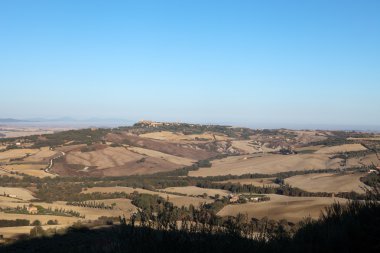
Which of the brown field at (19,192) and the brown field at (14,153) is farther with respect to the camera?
the brown field at (14,153)

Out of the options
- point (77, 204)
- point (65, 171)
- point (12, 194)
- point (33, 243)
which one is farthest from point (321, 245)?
point (65, 171)

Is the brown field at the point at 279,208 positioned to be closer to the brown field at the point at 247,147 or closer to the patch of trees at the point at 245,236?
the patch of trees at the point at 245,236

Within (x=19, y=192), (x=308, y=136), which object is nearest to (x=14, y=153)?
(x=19, y=192)

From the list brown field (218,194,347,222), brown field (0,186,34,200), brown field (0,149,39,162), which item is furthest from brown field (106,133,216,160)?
brown field (218,194,347,222)

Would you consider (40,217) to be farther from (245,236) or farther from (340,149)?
(340,149)

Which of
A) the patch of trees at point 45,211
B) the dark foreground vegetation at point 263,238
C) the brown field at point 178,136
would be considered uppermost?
the dark foreground vegetation at point 263,238

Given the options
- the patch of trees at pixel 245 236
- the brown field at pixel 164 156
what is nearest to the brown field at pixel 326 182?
the brown field at pixel 164 156

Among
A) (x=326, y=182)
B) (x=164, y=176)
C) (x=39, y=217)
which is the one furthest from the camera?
(x=164, y=176)
